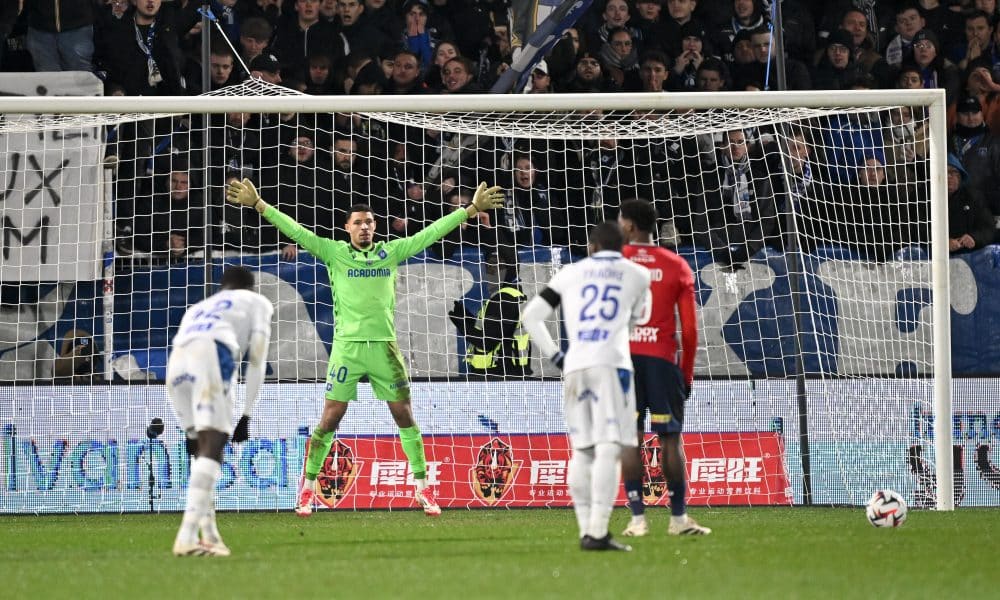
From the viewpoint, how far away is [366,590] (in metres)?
5.95

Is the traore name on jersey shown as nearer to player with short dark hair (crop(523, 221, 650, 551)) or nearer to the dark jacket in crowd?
player with short dark hair (crop(523, 221, 650, 551))

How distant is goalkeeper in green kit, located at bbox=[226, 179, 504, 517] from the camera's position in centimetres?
1022

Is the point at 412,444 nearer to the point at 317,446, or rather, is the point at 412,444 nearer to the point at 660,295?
the point at 317,446

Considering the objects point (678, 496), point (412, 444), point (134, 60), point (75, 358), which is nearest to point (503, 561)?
→ point (678, 496)

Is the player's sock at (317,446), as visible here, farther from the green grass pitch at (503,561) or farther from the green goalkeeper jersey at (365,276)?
the green goalkeeper jersey at (365,276)

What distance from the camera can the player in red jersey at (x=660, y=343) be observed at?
8.20 m

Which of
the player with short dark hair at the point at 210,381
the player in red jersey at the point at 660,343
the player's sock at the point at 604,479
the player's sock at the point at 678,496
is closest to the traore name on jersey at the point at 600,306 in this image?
the player's sock at the point at 604,479

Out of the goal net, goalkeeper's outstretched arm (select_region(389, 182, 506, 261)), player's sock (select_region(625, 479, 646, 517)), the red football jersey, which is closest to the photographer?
player's sock (select_region(625, 479, 646, 517))

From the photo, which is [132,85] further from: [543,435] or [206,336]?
[206,336]

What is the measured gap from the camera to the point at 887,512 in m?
8.96

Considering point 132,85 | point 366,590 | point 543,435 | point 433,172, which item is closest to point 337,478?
point 543,435

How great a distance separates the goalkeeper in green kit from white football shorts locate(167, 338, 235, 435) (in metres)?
2.97

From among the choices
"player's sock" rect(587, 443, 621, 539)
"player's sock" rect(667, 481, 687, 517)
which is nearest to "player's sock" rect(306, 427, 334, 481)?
"player's sock" rect(667, 481, 687, 517)

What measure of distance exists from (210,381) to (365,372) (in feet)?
10.3
